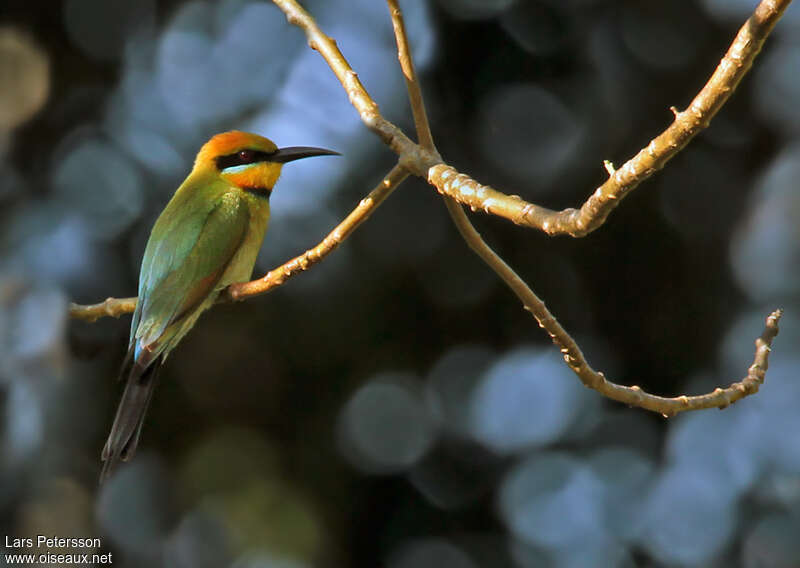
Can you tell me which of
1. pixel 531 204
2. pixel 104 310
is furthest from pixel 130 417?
pixel 531 204

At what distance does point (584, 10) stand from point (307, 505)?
2.31 metres

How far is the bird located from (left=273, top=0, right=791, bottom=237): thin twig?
1110 mm

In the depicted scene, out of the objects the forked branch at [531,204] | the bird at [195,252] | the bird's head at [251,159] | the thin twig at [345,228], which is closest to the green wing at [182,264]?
the bird at [195,252]

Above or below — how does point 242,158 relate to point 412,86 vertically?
below

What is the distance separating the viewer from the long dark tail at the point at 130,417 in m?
2.60

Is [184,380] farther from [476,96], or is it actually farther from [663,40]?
[663,40]

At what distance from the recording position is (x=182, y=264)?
2973mm

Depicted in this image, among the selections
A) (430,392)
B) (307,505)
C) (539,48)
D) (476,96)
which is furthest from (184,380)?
(539,48)

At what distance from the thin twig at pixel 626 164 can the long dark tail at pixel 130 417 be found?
3.71 feet

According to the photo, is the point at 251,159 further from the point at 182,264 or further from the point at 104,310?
the point at 104,310

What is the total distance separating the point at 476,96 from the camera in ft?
13.9

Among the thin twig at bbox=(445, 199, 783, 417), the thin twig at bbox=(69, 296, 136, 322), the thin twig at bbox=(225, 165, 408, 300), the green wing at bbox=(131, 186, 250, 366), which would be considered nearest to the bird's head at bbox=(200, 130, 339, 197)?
the green wing at bbox=(131, 186, 250, 366)

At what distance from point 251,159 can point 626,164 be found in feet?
7.22

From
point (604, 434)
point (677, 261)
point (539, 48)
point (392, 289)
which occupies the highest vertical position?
point (539, 48)
